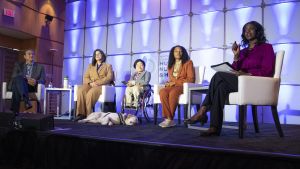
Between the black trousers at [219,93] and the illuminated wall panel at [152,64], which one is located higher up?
the illuminated wall panel at [152,64]

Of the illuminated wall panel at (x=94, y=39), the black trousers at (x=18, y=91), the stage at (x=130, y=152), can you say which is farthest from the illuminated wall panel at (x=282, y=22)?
the black trousers at (x=18, y=91)

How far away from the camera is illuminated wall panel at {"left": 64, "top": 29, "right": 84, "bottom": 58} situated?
6.53 metres

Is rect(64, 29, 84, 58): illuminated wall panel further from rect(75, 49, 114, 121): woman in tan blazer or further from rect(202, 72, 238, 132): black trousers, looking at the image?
rect(202, 72, 238, 132): black trousers

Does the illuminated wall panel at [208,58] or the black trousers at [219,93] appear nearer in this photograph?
the black trousers at [219,93]

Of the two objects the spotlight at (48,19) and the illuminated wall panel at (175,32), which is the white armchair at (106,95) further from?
the spotlight at (48,19)

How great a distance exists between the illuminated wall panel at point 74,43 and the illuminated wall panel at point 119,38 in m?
0.70

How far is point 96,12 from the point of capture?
6395 millimetres

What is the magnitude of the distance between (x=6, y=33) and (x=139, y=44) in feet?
10.7

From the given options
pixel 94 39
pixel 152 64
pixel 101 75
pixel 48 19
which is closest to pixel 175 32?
pixel 152 64

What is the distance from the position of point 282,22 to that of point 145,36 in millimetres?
2358

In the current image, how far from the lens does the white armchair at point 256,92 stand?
2.70 metres

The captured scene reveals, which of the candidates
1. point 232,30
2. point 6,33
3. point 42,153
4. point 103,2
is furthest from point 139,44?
point 42,153

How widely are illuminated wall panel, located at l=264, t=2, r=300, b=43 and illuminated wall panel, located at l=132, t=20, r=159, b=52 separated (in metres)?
1.91

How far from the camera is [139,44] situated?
5875 mm
